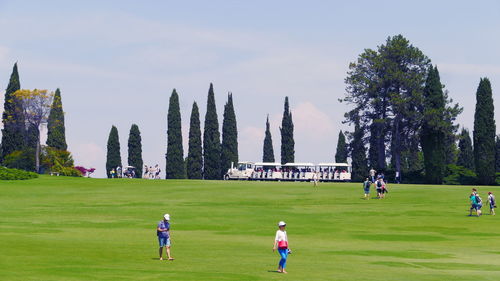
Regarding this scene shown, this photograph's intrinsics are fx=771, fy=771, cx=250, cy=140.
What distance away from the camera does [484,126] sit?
103 meters

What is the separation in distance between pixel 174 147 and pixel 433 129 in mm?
50368

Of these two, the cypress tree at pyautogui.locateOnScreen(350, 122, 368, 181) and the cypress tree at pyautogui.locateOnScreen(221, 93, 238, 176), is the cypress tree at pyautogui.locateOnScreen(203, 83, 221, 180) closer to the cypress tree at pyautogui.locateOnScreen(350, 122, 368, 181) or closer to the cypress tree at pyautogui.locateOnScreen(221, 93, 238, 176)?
the cypress tree at pyautogui.locateOnScreen(221, 93, 238, 176)

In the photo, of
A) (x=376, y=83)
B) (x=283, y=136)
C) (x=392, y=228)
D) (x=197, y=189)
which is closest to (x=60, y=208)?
(x=197, y=189)

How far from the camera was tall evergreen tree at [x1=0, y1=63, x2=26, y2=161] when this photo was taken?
385 feet

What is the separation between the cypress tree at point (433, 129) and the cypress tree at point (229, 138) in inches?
1759

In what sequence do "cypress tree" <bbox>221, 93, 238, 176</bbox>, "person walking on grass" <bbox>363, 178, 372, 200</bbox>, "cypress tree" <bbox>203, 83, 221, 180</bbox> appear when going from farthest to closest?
"cypress tree" <bbox>221, 93, 238, 176</bbox>
"cypress tree" <bbox>203, 83, 221, 180</bbox>
"person walking on grass" <bbox>363, 178, 372, 200</bbox>

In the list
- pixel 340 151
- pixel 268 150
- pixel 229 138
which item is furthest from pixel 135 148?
pixel 340 151

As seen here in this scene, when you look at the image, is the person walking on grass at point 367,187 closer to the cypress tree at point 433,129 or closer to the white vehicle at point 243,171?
the cypress tree at point 433,129

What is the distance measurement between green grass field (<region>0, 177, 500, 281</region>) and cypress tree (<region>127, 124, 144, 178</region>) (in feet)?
194

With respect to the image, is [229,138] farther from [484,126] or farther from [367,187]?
[367,187]

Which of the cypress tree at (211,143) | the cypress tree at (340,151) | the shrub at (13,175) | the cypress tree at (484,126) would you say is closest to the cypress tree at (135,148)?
the cypress tree at (211,143)

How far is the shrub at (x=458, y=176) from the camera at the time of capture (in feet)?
340

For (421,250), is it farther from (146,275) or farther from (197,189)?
(197,189)

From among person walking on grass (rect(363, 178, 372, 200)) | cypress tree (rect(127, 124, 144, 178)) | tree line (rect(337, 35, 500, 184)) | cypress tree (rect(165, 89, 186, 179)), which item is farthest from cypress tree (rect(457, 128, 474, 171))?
person walking on grass (rect(363, 178, 372, 200))
